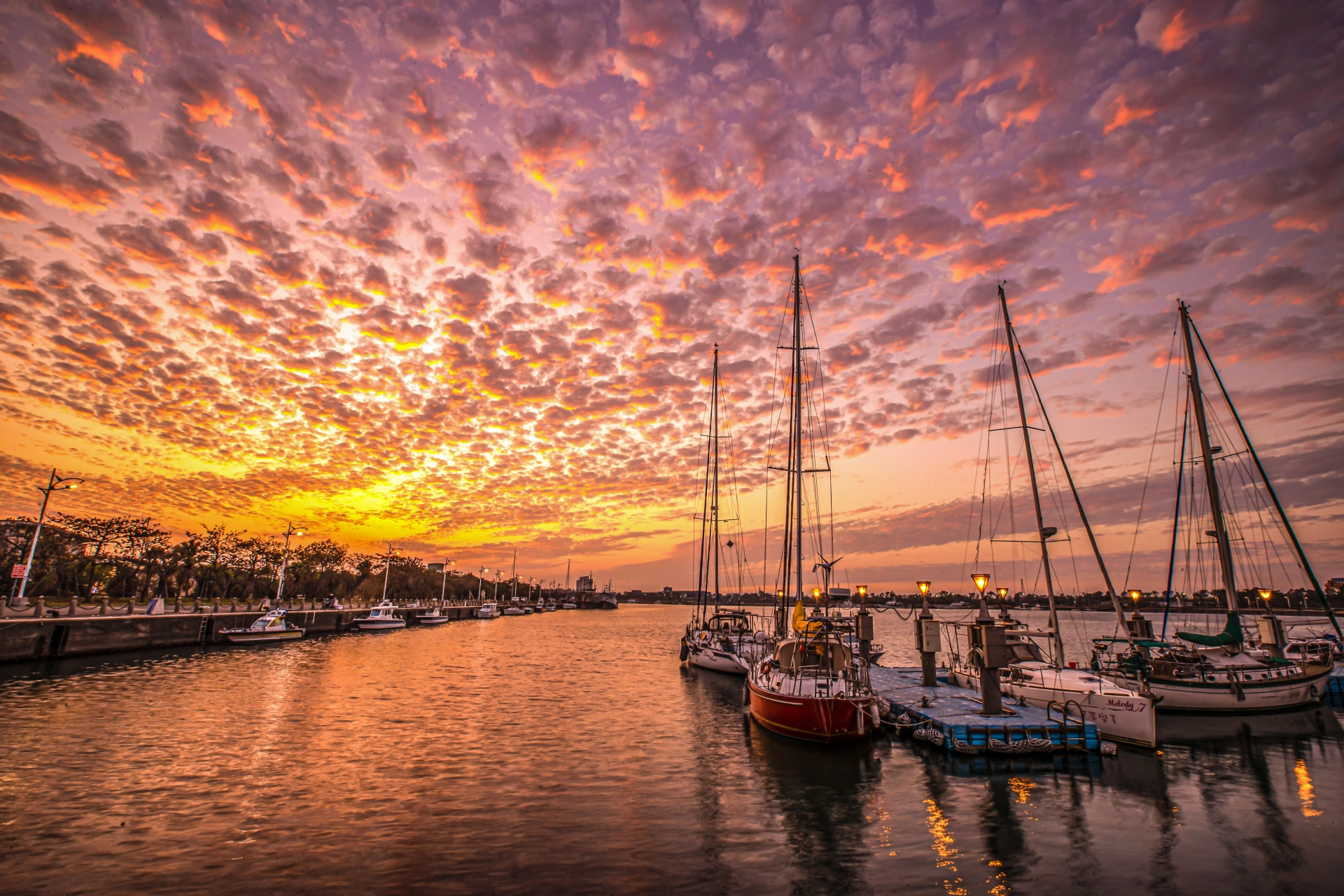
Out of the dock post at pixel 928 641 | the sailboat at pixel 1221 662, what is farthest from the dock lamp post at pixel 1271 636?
the dock post at pixel 928 641

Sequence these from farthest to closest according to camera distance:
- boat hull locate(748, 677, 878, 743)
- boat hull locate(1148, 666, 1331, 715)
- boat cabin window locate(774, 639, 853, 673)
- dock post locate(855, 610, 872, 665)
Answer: dock post locate(855, 610, 872, 665), boat hull locate(1148, 666, 1331, 715), boat cabin window locate(774, 639, 853, 673), boat hull locate(748, 677, 878, 743)

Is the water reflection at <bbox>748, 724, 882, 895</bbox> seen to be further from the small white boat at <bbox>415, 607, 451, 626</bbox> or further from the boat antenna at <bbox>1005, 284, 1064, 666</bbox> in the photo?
the small white boat at <bbox>415, 607, 451, 626</bbox>

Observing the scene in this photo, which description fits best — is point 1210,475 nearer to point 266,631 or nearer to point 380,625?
point 266,631

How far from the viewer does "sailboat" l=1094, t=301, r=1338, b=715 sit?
99.7 feet

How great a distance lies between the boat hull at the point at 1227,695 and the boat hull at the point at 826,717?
1835 centimetres

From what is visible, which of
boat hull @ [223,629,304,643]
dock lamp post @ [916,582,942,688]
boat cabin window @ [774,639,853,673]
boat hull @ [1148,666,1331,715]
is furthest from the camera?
boat hull @ [223,629,304,643]

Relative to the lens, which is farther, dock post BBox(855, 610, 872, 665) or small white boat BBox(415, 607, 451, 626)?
small white boat BBox(415, 607, 451, 626)

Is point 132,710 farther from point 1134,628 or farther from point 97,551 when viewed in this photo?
point 97,551

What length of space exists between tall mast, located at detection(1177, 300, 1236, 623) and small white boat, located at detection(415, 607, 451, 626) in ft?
414

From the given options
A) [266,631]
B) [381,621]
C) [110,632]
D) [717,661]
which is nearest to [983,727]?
[717,661]

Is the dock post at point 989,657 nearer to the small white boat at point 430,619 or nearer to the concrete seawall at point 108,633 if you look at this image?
the concrete seawall at point 108,633

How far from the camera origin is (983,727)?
2200 cm

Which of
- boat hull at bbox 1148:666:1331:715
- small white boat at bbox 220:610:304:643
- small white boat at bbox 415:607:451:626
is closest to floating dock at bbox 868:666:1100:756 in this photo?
boat hull at bbox 1148:666:1331:715

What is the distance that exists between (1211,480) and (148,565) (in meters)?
131
